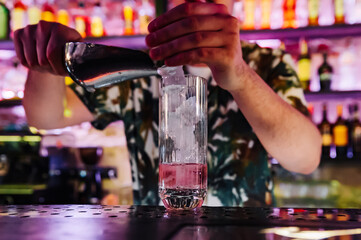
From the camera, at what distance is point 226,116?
124 cm

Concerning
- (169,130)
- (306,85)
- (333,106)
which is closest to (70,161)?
(306,85)

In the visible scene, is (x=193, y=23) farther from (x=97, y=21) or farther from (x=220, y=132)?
(x=97, y=21)

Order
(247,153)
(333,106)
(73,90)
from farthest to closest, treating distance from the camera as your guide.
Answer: (333,106), (73,90), (247,153)

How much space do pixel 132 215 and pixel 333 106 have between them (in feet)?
7.22

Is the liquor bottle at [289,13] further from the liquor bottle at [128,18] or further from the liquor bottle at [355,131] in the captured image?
the liquor bottle at [128,18]

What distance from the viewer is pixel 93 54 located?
0.63 m

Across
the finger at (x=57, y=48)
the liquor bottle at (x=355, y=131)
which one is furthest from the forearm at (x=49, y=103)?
the liquor bottle at (x=355, y=131)

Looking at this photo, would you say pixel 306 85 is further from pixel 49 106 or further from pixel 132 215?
pixel 132 215

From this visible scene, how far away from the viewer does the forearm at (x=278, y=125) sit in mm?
914

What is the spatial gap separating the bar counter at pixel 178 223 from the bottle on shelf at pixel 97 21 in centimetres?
201

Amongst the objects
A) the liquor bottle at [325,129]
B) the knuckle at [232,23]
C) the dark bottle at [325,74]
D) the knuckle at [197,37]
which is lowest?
the liquor bottle at [325,129]

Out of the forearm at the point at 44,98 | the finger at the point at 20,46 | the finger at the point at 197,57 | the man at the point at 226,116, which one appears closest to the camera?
the finger at the point at 197,57

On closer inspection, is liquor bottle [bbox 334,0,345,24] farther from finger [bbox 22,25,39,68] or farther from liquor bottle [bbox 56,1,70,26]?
finger [bbox 22,25,39,68]

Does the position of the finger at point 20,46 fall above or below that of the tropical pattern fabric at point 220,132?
above
